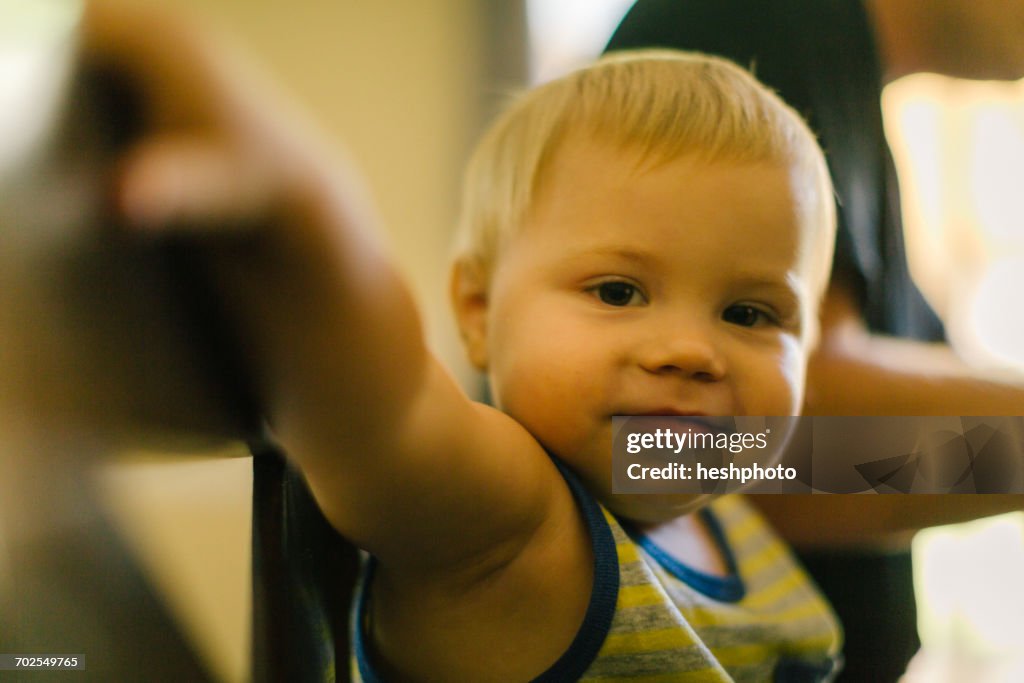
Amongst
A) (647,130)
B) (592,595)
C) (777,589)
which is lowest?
(777,589)

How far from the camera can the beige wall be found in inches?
16.4

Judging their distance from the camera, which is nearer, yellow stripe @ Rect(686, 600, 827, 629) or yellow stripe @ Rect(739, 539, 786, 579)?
yellow stripe @ Rect(686, 600, 827, 629)

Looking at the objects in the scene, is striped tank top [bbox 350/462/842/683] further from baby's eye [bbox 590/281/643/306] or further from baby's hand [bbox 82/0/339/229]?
baby's hand [bbox 82/0/339/229]

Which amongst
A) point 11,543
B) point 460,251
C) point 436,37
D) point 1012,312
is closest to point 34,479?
point 11,543

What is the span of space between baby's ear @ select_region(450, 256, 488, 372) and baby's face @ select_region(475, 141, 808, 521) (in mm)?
56

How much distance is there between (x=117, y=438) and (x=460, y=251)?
313 mm

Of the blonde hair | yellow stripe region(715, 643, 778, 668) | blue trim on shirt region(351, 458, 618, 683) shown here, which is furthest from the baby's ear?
yellow stripe region(715, 643, 778, 668)

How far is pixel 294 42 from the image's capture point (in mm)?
621

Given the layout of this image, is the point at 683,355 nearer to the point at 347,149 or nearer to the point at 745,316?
the point at 745,316

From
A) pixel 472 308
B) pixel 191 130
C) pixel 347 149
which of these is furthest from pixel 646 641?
pixel 347 149

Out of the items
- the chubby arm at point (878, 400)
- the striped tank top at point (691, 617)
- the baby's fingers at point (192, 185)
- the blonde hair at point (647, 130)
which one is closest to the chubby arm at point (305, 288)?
the baby's fingers at point (192, 185)

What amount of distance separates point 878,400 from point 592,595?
1.05ft

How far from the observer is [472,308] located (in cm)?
56

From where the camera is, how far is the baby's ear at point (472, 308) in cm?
54
